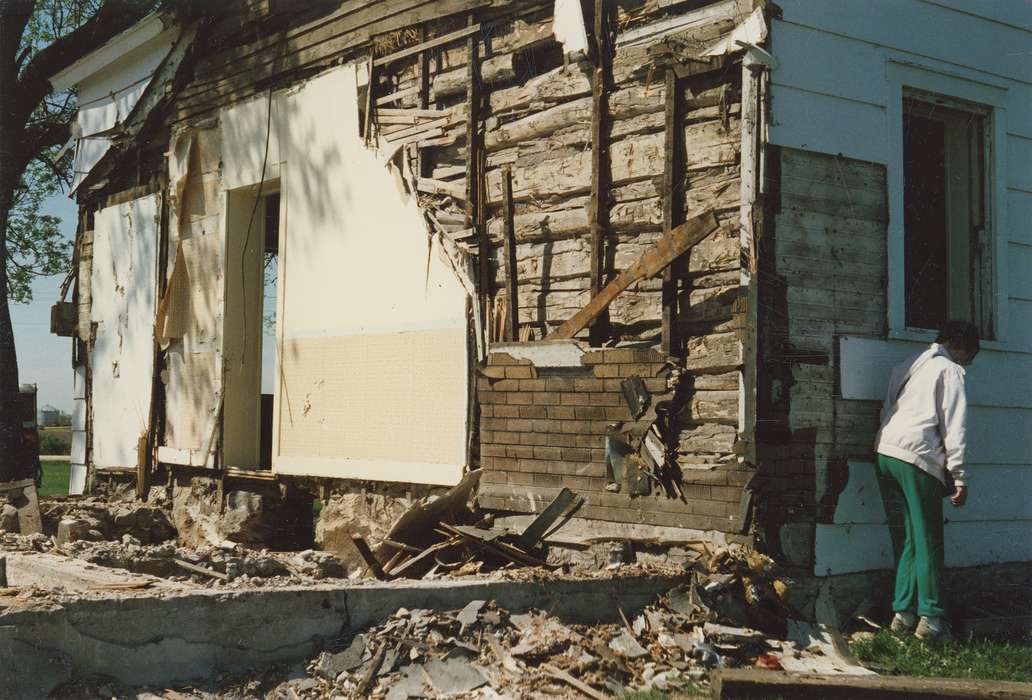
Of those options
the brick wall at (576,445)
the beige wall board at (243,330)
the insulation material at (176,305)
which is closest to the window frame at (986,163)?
the brick wall at (576,445)

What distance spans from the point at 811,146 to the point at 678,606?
2.89 metres

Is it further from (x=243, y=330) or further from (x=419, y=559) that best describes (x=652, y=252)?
(x=243, y=330)

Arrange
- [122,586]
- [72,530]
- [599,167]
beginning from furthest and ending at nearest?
[72,530], [599,167], [122,586]

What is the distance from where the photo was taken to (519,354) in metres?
7.88

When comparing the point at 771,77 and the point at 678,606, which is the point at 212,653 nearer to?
the point at 678,606

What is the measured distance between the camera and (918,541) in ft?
21.6

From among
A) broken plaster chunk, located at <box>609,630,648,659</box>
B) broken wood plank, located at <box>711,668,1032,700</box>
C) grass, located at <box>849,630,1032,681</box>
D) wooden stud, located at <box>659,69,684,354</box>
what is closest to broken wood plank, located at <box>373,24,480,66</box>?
wooden stud, located at <box>659,69,684,354</box>

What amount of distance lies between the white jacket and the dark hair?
0.32ft

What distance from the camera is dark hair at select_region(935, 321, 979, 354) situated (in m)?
6.84

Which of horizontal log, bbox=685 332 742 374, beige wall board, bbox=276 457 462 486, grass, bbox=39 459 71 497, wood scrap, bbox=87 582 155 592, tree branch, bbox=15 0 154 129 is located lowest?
grass, bbox=39 459 71 497

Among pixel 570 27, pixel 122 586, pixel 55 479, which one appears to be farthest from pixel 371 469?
pixel 55 479

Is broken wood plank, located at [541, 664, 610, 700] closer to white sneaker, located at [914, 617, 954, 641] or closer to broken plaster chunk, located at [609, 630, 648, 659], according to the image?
broken plaster chunk, located at [609, 630, 648, 659]

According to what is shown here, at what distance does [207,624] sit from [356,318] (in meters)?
4.28

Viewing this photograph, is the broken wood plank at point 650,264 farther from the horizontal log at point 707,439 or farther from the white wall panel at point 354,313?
the white wall panel at point 354,313
